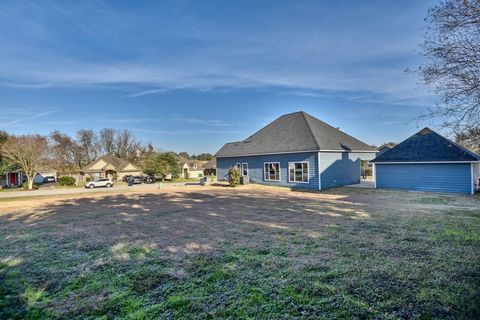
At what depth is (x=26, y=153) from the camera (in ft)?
106

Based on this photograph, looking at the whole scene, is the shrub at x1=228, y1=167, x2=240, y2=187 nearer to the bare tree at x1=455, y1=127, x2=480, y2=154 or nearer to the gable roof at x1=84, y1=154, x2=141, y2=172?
the bare tree at x1=455, y1=127, x2=480, y2=154

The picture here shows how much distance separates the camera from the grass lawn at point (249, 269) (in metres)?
3.33

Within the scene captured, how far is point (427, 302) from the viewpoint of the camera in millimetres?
3299

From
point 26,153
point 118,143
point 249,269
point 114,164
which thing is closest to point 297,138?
point 249,269

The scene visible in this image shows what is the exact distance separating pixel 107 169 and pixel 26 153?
585 inches

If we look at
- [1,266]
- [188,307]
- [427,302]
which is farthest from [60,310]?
[427,302]

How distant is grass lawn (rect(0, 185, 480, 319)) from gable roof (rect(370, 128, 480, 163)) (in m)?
8.34

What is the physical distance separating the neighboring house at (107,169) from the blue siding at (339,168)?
3805 centimetres

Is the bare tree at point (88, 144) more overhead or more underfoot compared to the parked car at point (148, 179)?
more overhead

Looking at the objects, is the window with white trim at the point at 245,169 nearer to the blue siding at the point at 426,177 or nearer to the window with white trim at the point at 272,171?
the window with white trim at the point at 272,171

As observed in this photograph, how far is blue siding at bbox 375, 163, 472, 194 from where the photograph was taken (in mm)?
14828

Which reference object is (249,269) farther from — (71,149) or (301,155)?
(71,149)

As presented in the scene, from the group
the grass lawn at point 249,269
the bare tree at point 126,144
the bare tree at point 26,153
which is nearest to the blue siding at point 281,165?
the grass lawn at point 249,269

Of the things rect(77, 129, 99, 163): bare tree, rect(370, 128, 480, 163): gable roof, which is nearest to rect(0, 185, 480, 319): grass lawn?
rect(370, 128, 480, 163): gable roof
